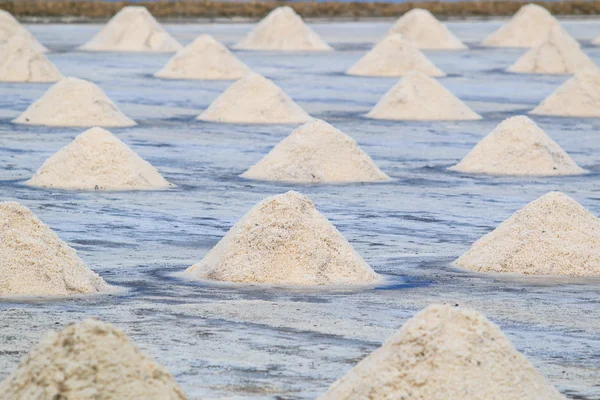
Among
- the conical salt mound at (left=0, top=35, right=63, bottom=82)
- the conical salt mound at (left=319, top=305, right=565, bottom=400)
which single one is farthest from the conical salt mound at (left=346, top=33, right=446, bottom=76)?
the conical salt mound at (left=319, top=305, right=565, bottom=400)

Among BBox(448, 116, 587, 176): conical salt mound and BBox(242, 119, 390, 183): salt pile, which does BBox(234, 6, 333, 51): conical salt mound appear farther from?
BBox(242, 119, 390, 183): salt pile

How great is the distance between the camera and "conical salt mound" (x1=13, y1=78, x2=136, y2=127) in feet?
58.7

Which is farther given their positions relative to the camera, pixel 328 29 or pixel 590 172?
pixel 328 29

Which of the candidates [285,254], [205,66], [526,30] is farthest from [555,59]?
[285,254]

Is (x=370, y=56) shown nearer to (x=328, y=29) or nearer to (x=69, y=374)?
(x=328, y=29)

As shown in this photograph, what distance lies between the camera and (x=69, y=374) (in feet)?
16.1

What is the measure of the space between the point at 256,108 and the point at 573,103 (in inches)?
159

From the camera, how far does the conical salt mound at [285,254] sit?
8.80 metres

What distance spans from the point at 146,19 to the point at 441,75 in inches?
285

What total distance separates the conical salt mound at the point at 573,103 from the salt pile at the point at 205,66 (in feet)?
20.0

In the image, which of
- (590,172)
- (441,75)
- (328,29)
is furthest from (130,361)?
(328,29)

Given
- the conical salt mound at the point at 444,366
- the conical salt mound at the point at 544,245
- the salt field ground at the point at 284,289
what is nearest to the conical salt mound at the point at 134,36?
the salt field ground at the point at 284,289

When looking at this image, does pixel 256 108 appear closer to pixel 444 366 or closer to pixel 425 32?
pixel 444 366

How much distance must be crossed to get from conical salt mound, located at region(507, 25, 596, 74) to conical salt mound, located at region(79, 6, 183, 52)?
652cm
